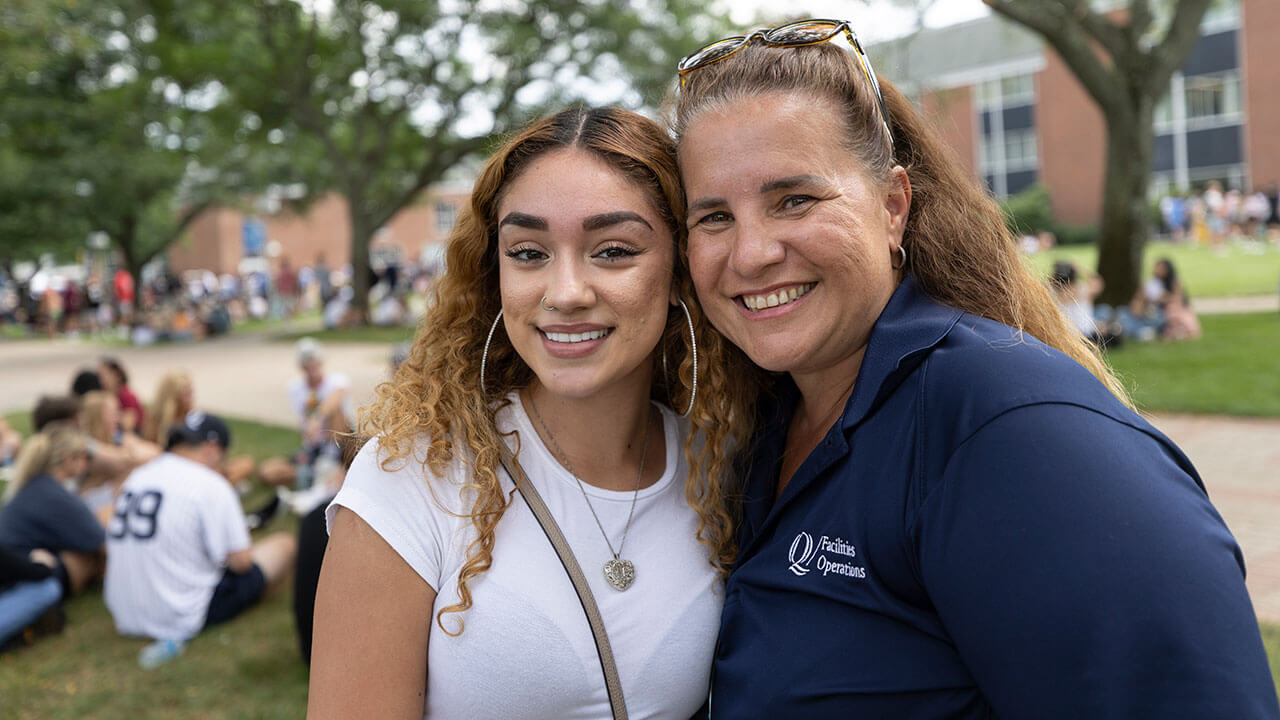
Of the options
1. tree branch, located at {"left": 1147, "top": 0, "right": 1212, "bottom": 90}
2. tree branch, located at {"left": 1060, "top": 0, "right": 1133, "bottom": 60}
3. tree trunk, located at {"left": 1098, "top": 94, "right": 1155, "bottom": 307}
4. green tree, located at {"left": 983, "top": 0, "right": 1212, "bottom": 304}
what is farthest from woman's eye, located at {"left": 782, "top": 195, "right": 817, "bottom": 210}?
tree branch, located at {"left": 1147, "top": 0, "right": 1212, "bottom": 90}

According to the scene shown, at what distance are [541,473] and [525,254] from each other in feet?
1.63

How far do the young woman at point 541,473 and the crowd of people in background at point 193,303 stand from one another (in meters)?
21.5

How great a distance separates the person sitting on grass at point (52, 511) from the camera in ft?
21.1

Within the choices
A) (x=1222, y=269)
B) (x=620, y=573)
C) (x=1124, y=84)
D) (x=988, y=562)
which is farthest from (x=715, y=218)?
(x=1222, y=269)

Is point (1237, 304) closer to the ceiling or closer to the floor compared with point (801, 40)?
closer to the floor

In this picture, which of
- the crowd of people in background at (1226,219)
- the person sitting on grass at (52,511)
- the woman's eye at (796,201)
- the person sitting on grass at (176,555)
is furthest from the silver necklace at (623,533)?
the crowd of people in background at (1226,219)

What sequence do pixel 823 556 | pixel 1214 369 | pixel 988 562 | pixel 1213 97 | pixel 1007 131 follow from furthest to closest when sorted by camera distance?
pixel 1007 131, pixel 1213 97, pixel 1214 369, pixel 823 556, pixel 988 562

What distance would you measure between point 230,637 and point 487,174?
4.69m

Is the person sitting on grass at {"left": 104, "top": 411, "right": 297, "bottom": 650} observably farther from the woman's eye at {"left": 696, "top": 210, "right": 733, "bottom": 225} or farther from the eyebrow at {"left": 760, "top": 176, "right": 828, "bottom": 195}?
the eyebrow at {"left": 760, "top": 176, "right": 828, "bottom": 195}

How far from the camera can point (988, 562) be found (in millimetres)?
1473

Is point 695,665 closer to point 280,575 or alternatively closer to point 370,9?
point 280,575

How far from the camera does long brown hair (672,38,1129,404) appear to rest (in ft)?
6.50

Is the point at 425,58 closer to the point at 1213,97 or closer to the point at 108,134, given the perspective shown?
the point at 108,134

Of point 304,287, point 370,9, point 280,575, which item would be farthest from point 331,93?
point 304,287
